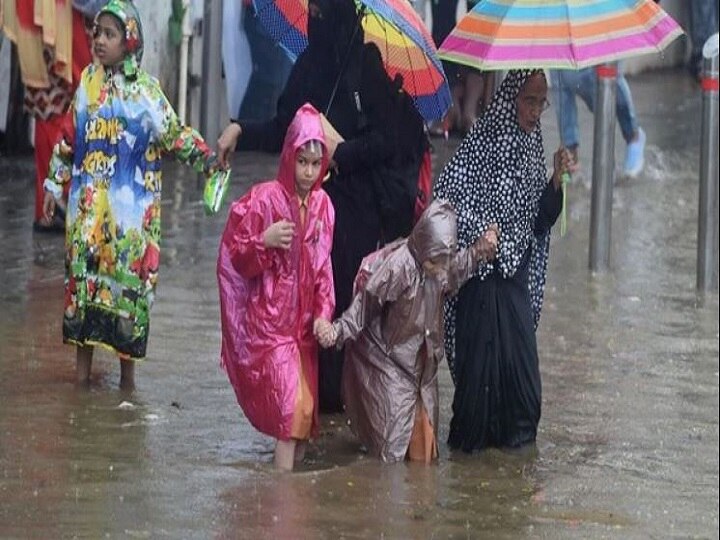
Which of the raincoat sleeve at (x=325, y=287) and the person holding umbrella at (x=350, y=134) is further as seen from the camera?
the person holding umbrella at (x=350, y=134)

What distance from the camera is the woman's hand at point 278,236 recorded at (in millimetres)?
7695

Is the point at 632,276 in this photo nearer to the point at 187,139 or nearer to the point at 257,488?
the point at 187,139

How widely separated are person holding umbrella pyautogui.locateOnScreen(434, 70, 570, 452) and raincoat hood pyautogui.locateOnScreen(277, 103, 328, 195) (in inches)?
28.9

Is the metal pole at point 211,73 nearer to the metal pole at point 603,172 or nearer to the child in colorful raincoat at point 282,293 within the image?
the metal pole at point 603,172

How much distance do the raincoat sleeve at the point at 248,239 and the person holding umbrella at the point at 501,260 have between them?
2.86 feet

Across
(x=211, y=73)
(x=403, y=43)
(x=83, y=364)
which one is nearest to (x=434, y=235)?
(x=403, y=43)

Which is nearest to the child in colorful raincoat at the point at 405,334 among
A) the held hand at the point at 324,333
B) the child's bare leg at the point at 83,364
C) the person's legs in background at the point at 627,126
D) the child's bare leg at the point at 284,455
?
the held hand at the point at 324,333

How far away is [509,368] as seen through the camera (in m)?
8.42

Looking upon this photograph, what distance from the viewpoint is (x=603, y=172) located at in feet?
41.4

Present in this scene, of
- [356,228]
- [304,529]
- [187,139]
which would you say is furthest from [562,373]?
[304,529]

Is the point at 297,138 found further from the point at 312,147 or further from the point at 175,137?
the point at 175,137

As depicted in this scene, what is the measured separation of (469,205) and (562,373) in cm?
176

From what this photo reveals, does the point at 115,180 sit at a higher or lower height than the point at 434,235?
higher

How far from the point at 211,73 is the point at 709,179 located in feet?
12.4
